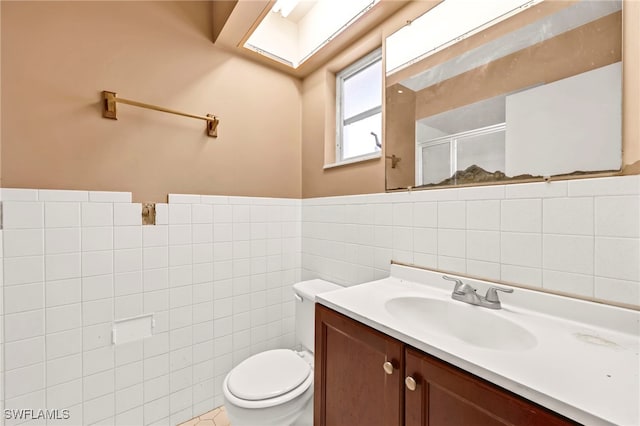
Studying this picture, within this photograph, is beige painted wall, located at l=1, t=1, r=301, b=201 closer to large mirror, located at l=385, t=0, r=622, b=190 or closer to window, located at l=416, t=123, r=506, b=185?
large mirror, located at l=385, t=0, r=622, b=190

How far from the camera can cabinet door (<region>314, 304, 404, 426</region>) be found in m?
0.77

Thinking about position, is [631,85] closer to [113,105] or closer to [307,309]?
[307,309]

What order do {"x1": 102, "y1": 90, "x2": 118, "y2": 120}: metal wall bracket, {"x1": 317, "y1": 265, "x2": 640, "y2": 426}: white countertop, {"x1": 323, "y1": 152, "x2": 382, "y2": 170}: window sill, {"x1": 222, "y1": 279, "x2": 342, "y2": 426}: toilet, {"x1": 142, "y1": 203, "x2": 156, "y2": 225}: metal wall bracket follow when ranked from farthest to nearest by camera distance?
{"x1": 323, "y1": 152, "x2": 382, "y2": 170}: window sill
{"x1": 142, "y1": 203, "x2": 156, "y2": 225}: metal wall bracket
{"x1": 102, "y1": 90, "x2": 118, "y2": 120}: metal wall bracket
{"x1": 222, "y1": 279, "x2": 342, "y2": 426}: toilet
{"x1": 317, "y1": 265, "x2": 640, "y2": 426}: white countertop

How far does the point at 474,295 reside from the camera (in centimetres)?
100

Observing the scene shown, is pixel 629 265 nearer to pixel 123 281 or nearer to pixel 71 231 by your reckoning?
pixel 123 281

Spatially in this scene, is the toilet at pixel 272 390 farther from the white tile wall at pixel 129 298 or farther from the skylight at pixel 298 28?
the skylight at pixel 298 28

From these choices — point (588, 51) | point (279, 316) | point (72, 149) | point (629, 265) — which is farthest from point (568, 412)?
point (72, 149)

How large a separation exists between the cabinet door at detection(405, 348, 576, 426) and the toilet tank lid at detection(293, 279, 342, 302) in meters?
0.90

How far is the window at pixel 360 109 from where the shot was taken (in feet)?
5.42

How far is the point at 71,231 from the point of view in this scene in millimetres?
1233

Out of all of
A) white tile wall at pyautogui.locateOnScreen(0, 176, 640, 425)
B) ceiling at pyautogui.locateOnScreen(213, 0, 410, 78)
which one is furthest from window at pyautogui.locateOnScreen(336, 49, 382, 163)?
white tile wall at pyautogui.locateOnScreen(0, 176, 640, 425)

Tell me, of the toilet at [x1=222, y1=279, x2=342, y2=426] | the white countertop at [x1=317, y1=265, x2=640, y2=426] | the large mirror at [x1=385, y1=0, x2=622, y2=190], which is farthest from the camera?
the toilet at [x1=222, y1=279, x2=342, y2=426]

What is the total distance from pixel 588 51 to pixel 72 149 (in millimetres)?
2154

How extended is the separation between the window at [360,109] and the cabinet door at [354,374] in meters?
1.02
